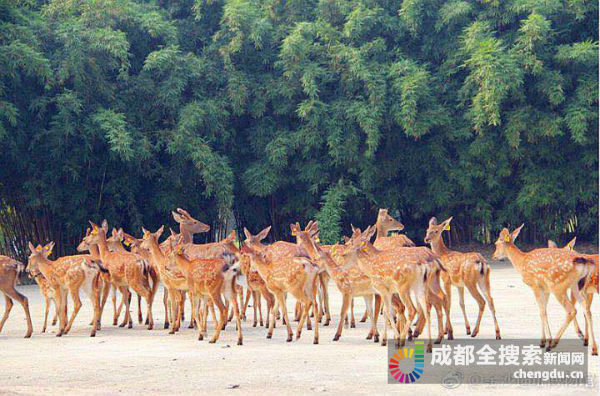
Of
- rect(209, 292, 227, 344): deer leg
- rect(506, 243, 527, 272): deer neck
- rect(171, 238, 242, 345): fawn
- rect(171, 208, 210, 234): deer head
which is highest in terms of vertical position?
rect(171, 208, 210, 234): deer head

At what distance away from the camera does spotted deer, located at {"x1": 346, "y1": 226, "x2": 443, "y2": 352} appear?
9234mm

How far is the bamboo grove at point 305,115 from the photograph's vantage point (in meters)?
19.0

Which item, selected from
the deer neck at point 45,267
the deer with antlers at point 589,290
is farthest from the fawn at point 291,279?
the deer with antlers at point 589,290

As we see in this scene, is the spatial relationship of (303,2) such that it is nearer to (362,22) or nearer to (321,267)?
(362,22)

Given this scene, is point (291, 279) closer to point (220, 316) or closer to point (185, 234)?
point (220, 316)

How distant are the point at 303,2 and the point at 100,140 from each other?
6.82 m

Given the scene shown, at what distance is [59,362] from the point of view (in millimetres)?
9000

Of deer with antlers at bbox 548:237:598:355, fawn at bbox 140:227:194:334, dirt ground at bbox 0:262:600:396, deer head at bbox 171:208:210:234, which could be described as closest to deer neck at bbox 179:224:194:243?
deer head at bbox 171:208:210:234

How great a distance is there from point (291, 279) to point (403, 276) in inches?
57.2

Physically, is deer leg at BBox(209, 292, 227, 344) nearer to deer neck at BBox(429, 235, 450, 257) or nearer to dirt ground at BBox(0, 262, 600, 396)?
dirt ground at BBox(0, 262, 600, 396)

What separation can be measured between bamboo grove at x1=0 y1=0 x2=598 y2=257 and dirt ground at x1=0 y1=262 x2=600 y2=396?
742 cm

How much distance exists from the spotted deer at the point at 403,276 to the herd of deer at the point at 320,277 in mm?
10

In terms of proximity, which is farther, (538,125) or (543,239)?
(543,239)

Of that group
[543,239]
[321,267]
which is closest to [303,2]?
[543,239]
